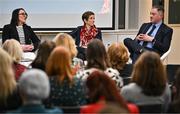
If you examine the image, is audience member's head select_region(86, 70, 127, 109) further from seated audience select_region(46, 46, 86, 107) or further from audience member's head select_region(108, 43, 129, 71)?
audience member's head select_region(108, 43, 129, 71)

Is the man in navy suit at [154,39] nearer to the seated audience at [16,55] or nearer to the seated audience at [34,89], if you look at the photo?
the seated audience at [16,55]

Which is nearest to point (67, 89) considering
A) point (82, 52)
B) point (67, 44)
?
point (67, 44)

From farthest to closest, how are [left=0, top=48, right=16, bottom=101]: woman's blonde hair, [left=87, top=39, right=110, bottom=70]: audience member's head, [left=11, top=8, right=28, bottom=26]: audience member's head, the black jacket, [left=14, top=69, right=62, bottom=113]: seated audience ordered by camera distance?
[left=11, top=8, right=28, bottom=26]: audience member's head
the black jacket
[left=87, top=39, right=110, bottom=70]: audience member's head
[left=0, top=48, right=16, bottom=101]: woman's blonde hair
[left=14, top=69, right=62, bottom=113]: seated audience

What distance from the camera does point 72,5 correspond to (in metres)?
8.70

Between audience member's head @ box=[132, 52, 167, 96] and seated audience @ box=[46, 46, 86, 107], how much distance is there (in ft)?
1.51

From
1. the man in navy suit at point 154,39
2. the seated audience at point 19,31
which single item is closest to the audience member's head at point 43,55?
the man in navy suit at point 154,39

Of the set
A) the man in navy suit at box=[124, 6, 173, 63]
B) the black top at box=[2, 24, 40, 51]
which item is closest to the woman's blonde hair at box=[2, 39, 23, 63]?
the man in navy suit at box=[124, 6, 173, 63]

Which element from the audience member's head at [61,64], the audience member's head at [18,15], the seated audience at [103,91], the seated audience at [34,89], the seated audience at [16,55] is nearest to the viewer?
the seated audience at [34,89]

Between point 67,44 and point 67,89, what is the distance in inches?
46.6

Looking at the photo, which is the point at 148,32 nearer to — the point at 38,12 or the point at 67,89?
the point at 38,12

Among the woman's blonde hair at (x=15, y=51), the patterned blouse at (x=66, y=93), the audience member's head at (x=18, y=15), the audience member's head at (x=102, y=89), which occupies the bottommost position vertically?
the patterned blouse at (x=66, y=93)

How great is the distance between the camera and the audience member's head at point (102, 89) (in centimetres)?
291

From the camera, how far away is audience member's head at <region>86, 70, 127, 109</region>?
2.91 metres

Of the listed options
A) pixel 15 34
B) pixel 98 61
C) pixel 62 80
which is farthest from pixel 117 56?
pixel 15 34
